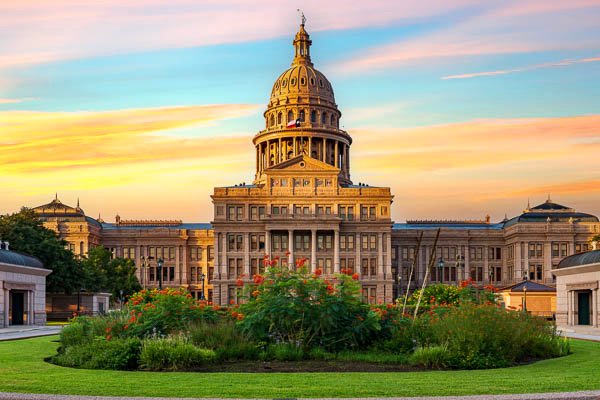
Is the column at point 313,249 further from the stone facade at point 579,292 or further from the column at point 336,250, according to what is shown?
the stone facade at point 579,292

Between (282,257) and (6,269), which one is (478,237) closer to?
(282,257)

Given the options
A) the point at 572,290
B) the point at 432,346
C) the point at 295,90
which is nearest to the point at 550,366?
the point at 432,346

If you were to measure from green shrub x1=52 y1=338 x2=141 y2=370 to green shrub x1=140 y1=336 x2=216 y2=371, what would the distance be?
0.39 meters

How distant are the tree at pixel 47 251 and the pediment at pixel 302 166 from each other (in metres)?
49.3

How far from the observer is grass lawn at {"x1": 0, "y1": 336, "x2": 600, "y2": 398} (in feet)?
63.8

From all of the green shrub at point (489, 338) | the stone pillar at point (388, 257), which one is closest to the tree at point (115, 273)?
the stone pillar at point (388, 257)

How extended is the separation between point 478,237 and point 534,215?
9346 mm

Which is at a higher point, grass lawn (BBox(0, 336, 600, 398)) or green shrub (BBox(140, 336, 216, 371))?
green shrub (BBox(140, 336, 216, 371))

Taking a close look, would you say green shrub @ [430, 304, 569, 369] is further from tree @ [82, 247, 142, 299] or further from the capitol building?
the capitol building

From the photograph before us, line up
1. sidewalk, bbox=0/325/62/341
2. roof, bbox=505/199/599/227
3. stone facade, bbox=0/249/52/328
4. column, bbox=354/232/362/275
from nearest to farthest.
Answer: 1. sidewalk, bbox=0/325/62/341
2. stone facade, bbox=0/249/52/328
3. column, bbox=354/232/362/275
4. roof, bbox=505/199/599/227

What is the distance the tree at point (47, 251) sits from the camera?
76.9 m

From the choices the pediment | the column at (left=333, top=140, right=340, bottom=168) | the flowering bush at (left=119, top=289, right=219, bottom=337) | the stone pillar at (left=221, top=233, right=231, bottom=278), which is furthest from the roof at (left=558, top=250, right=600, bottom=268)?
the column at (left=333, top=140, right=340, bottom=168)

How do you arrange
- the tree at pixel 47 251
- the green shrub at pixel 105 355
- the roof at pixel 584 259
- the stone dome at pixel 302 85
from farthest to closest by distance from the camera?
the stone dome at pixel 302 85, the tree at pixel 47 251, the roof at pixel 584 259, the green shrub at pixel 105 355

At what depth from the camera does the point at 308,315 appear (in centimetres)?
2833
